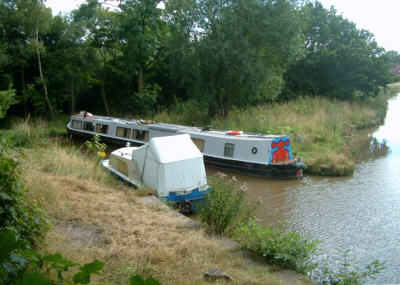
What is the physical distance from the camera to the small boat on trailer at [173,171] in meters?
8.97

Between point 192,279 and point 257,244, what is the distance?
5.10 ft

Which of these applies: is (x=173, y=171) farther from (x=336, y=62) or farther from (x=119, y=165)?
(x=336, y=62)

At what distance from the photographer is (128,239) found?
5.24 metres

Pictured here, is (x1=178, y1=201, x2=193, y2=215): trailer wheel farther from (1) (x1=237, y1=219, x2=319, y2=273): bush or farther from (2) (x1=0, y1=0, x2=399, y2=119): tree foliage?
(2) (x1=0, y1=0, x2=399, y2=119): tree foliage

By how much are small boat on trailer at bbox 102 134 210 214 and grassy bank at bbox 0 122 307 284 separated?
1.28 metres

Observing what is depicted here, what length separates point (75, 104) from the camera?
24.8 metres

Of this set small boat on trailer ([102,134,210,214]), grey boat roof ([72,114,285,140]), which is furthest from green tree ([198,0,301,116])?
small boat on trailer ([102,134,210,214])

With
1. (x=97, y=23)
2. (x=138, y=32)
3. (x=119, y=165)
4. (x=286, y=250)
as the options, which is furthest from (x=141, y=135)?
(x=286, y=250)

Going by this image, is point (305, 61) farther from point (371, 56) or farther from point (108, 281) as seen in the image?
point (108, 281)

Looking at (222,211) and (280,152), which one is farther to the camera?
(280,152)

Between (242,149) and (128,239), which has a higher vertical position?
(242,149)

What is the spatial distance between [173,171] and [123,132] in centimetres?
881

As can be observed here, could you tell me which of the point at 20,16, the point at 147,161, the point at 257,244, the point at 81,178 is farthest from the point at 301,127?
the point at 20,16

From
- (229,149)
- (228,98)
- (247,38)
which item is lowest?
(229,149)
